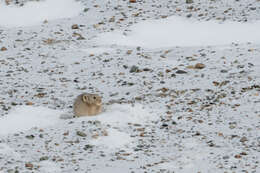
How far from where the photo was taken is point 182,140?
9375mm

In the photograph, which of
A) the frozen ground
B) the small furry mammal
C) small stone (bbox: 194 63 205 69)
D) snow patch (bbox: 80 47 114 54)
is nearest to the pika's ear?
the small furry mammal

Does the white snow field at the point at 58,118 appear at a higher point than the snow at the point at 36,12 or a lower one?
lower

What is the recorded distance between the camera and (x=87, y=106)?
416 inches

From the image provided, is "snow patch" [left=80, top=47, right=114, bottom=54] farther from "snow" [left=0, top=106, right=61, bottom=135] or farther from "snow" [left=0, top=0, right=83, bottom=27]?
"snow" [left=0, top=106, right=61, bottom=135]

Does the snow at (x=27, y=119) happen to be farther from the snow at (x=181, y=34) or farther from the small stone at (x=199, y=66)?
the snow at (x=181, y=34)

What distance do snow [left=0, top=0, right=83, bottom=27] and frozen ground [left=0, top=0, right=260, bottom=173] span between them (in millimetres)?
34

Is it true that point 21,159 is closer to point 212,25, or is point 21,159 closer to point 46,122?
point 46,122

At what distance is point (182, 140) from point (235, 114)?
1.28m

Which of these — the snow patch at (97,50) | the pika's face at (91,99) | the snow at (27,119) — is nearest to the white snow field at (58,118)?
the snow at (27,119)

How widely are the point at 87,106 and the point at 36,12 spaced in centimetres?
755

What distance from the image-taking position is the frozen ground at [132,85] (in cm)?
891

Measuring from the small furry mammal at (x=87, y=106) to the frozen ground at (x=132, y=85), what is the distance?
0.87ft

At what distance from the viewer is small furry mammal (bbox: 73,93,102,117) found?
414 inches

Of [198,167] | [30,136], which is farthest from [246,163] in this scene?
[30,136]
